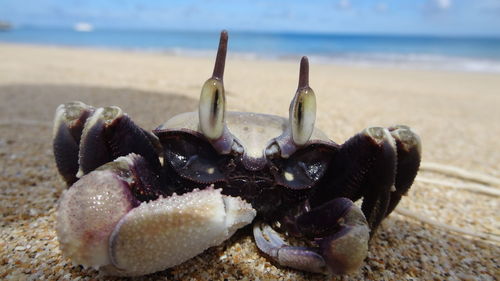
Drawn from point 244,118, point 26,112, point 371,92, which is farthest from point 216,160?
point 371,92

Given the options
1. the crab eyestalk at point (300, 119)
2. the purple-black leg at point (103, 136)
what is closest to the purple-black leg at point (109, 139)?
the purple-black leg at point (103, 136)

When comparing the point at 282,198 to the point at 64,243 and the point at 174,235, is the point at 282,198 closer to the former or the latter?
the point at 174,235

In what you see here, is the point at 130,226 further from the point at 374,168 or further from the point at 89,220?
the point at 374,168

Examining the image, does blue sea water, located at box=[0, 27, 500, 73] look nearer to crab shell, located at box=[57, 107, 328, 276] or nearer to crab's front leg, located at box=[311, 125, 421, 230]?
crab's front leg, located at box=[311, 125, 421, 230]

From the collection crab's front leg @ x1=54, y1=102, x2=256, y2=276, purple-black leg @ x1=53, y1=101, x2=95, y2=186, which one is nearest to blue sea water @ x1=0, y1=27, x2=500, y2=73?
purple-black leg @ x1=53, y1=101, x2=95, y2=186

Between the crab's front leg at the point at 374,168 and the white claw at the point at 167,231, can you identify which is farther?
the crab's front leg at the point at 374,168

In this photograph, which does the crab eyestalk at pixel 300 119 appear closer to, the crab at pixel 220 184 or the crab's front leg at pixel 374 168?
the crab at pixel 220 184
